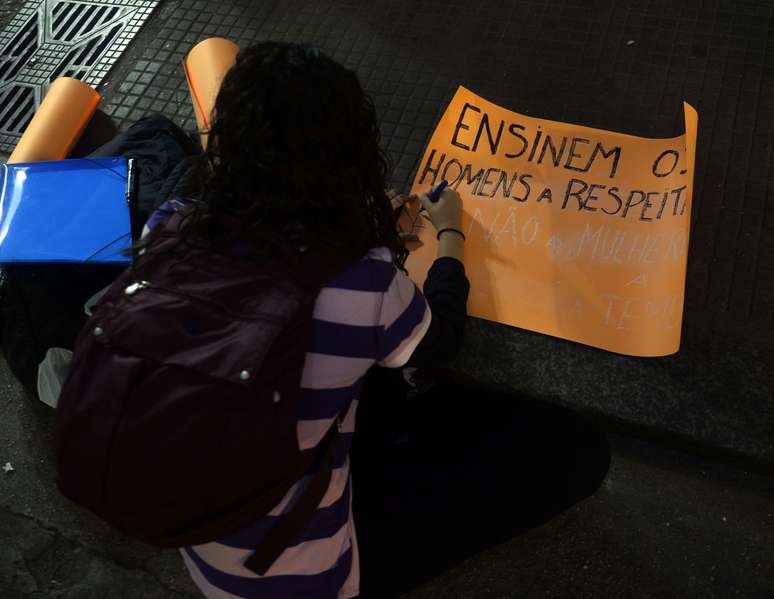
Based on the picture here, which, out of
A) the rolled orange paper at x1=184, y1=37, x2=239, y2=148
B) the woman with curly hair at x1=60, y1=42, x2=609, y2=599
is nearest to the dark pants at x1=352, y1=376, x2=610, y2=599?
the woman with curly hair at x1=60, y1=42, x2=609, y2=599

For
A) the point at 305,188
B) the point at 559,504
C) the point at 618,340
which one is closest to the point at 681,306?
the point at 618,340

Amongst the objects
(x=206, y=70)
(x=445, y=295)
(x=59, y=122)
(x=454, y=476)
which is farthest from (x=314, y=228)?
(x=59, y=122)

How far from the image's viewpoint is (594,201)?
180 centimetres

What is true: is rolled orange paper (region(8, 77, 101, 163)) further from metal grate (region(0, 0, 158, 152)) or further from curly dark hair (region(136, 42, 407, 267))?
curly dark hair (region(136, 42, 407, 267))

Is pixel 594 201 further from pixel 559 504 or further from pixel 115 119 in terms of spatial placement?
pixel 115 119

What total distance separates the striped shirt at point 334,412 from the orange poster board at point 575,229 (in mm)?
524

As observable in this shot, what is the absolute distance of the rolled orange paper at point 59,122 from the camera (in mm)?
2055

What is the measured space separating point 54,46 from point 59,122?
2.06 ft

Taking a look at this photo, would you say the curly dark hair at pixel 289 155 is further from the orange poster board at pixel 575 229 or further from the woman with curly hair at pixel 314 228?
the orange poster board at pixel 575 229

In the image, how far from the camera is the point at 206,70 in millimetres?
2082

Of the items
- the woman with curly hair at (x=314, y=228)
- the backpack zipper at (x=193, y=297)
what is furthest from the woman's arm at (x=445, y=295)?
the backpack zipper at (x=193, y=297)

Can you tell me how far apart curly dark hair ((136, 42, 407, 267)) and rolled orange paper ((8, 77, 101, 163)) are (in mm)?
1098

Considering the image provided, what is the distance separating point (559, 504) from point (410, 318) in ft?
1.97

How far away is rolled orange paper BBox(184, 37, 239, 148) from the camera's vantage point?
200cm
